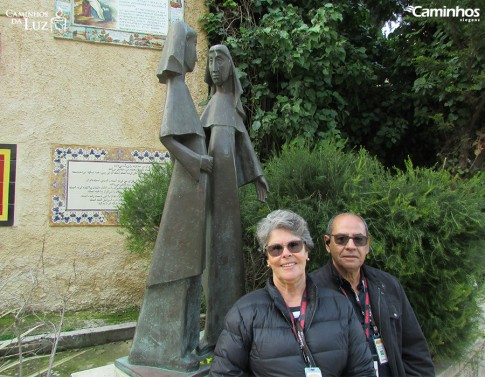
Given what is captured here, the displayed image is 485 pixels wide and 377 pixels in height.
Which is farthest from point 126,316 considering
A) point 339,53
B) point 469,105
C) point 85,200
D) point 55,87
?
point 469,105

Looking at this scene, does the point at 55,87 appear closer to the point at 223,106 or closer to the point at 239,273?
the point at 223,106

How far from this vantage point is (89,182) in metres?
5.08

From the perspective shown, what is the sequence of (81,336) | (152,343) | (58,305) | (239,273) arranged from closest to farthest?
1. (152,343)
2. (239,273)
3. (81,336)
4. (58,305)

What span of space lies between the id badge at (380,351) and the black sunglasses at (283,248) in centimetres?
69

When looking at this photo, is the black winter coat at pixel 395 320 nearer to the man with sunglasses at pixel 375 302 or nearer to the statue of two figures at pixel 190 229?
the man with sunglasses at pixel 375 302

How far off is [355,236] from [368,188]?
145cm

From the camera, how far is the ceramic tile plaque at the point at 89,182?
4988mm

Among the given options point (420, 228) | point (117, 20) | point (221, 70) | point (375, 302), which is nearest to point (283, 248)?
point (375, 302)

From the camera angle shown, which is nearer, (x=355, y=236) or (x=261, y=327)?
(x=261, y=327)

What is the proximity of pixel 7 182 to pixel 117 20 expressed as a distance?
2549 millimetres

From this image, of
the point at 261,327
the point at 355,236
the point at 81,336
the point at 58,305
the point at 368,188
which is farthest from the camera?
the point at 58,305

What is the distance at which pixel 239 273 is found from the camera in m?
2.41

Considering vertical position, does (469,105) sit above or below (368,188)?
above

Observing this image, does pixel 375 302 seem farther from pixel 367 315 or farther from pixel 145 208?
pixel 145 208
